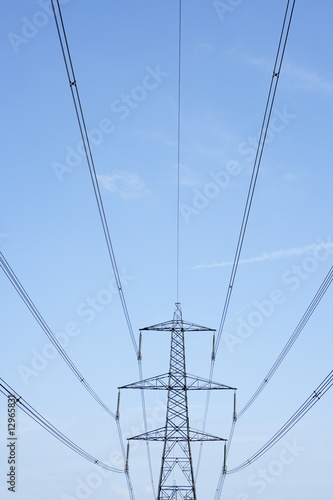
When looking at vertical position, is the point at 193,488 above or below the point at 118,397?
below

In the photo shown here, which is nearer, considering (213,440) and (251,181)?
(251,181)

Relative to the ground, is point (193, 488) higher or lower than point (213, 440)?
lower

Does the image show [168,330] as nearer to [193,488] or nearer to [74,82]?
[193,488]

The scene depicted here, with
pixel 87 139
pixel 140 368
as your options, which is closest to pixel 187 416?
pixel 140 368

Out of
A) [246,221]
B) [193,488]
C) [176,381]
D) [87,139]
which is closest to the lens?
[87,139]

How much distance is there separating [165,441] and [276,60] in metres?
33.4

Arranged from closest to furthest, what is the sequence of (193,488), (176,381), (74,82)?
(74,82), (193,488), (176,381)

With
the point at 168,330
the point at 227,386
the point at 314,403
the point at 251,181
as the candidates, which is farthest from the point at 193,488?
the point at 251,181

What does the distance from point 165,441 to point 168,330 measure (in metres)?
9.13

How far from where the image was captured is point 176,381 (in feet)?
169

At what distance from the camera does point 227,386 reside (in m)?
50.4

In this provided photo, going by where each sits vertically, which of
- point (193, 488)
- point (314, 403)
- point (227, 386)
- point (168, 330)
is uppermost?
point (168, 330)

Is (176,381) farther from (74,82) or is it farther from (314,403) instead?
(74,82)

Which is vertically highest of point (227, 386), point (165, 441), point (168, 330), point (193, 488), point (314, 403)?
point (168, 330)
